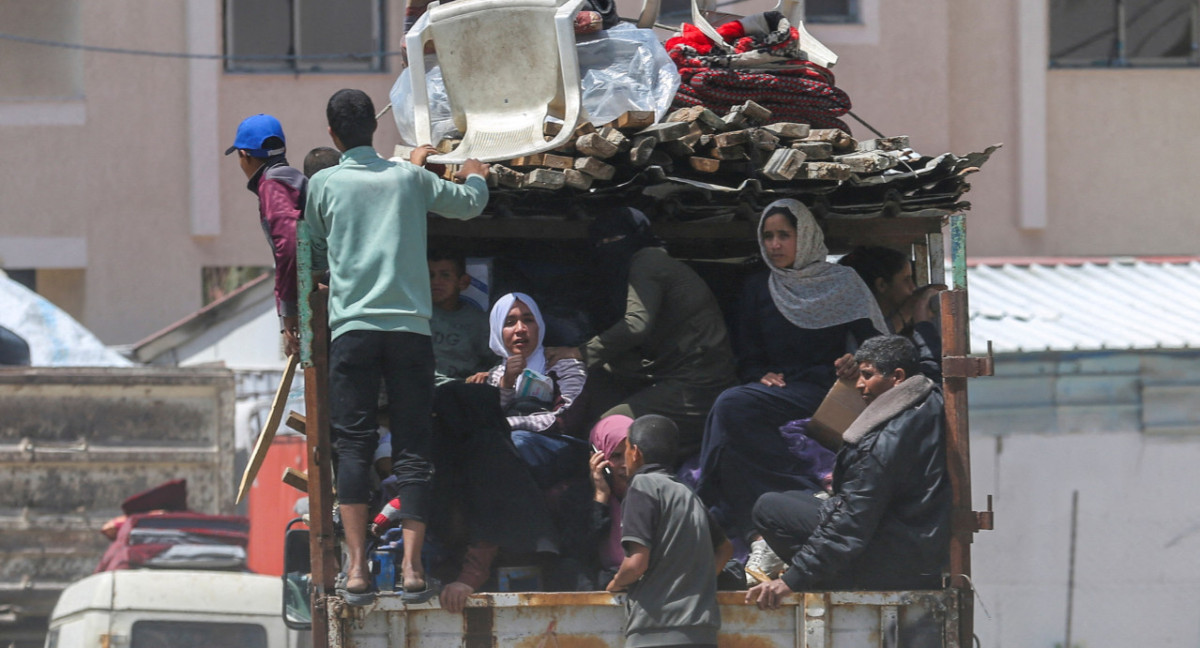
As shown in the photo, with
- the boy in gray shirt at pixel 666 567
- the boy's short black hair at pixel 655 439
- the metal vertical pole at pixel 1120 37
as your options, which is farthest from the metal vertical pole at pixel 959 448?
the metal vertical pole at pixel 1120 37

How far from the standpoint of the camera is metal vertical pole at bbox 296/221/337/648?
4.62 m

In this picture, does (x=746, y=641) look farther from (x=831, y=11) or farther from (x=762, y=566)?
(x=831, y=11)

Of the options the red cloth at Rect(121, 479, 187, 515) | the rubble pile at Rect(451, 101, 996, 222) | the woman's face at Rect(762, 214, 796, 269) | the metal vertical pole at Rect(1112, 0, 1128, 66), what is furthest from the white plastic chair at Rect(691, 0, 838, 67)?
the metal vertical pole at Rect(1112, 0, 1128, 66)

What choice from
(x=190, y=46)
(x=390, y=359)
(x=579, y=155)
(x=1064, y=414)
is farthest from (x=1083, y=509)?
(x=190, y=46)

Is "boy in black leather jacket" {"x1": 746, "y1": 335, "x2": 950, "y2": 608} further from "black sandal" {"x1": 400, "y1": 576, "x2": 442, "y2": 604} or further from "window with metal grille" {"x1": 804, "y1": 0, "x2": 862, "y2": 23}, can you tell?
"window with metal grille" {"x1": 804, "y1": 0, "x2": 862, "y2": 23}


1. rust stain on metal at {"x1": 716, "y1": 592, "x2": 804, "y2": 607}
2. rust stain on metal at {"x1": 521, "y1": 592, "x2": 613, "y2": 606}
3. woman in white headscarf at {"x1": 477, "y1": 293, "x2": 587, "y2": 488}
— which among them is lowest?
rust stain on metal at {"x1": 716, "y1": 592, "x2": 804, "y2": 607}

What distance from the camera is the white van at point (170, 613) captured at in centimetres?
741

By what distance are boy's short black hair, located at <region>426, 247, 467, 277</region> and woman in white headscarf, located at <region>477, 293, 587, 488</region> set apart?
41 cm

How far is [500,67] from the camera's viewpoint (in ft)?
17.7

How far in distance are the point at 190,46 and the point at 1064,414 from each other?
24.7ft

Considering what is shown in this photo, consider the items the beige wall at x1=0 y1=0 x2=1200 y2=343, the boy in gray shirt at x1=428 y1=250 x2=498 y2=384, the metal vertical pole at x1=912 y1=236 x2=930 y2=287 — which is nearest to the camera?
the boy in gray shirt at x1=428 y1=250 x2=498 y2=384

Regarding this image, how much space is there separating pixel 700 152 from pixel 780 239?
0.40 m

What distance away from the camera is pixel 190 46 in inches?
509

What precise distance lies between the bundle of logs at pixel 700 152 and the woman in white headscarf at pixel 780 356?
171 millimetres
